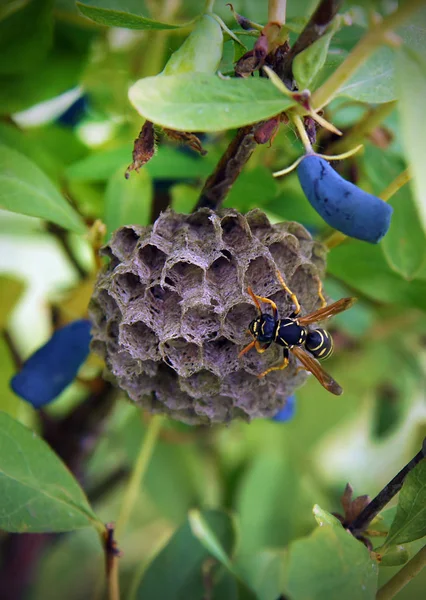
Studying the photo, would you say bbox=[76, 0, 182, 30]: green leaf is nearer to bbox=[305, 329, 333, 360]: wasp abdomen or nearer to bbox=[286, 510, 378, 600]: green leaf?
bbox=[305, 329, 333, 360]: wasp abdomen

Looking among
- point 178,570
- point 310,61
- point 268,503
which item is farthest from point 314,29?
point 268,503

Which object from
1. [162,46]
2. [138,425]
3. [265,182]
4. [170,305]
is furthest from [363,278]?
[138,425]

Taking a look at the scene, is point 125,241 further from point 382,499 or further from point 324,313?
point 382,499

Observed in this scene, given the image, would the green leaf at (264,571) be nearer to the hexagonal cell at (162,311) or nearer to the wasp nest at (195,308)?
the wasp nest at (195,308)

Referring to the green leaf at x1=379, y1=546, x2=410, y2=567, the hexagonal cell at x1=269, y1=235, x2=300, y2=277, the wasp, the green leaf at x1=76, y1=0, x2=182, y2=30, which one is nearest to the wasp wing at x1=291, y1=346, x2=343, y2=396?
the wasp

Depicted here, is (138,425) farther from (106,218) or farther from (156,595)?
(106,218)

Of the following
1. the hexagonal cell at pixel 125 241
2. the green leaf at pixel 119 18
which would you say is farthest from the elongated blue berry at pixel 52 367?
the green leaf at pixel 119 18
